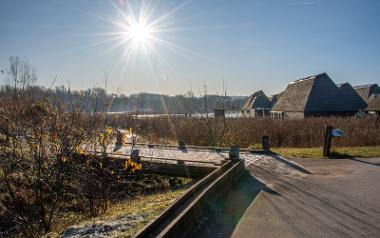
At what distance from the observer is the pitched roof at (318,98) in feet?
97.5

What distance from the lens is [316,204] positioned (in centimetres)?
626

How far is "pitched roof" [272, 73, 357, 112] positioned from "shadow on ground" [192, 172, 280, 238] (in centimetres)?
2361

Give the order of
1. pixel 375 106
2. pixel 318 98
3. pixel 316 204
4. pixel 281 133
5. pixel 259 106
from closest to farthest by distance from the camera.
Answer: pixel 316 204, pixel 281 133, pixel 318 98, pixel 375 106, pixel 259 106

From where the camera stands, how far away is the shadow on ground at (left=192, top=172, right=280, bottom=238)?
507 centimetres

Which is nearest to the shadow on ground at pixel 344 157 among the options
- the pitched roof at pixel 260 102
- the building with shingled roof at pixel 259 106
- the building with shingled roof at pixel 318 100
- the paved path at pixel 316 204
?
the paved path at pixel 316 204

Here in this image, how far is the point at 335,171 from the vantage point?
9180 mm

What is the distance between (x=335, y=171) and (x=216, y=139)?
7.44 metres

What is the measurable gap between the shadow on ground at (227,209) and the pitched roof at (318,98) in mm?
23613

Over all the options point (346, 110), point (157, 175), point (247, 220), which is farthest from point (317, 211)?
point (346, 110)

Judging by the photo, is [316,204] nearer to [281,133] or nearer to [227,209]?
[227,209]

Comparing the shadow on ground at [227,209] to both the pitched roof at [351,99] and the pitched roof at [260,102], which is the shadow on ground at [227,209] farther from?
the pitched roof at [260,102]

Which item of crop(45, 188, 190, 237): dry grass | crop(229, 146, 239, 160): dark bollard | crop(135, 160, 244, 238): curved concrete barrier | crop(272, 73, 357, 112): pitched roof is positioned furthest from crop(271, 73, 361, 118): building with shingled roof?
crop(45, 188, 190, 237): dry grass

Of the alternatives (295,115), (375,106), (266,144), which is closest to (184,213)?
(266,144)

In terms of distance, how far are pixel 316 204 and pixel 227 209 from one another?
6.36 feet
